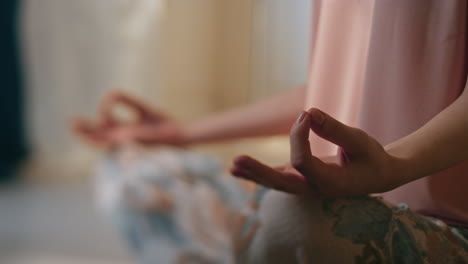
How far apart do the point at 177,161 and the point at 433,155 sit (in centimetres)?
66

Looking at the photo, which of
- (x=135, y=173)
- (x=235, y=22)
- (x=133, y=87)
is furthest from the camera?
(x=133, y=87)

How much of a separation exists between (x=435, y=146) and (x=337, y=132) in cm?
7

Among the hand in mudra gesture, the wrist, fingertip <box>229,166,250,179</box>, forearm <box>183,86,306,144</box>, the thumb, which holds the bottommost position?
the hand in mudra gesture

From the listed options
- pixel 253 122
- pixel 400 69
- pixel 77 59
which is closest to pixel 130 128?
pixel 253 122

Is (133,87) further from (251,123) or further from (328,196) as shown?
(328,196)

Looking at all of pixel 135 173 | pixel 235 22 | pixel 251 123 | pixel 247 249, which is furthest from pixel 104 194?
pixel 235 22

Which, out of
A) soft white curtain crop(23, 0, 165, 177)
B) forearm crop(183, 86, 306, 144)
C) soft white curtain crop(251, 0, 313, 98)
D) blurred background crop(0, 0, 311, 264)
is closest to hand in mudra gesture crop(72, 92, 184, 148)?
forearm crop(183, 86, 306, 144)

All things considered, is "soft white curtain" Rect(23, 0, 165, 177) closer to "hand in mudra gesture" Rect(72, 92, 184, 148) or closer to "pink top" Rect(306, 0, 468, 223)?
"hand in mudra gesture" Rect(72, 92, 184, 148)

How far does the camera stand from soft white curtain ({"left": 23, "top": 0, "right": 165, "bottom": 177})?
67.1 inches

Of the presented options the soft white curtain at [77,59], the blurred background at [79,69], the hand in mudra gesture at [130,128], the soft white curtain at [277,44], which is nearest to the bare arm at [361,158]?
the soft white curtain at [277,44]

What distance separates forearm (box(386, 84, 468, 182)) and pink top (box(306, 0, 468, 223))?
1.2 inches

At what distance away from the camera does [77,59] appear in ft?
5.78

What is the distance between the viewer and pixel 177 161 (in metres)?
0.92

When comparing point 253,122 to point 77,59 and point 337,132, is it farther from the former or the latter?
point 77,59
